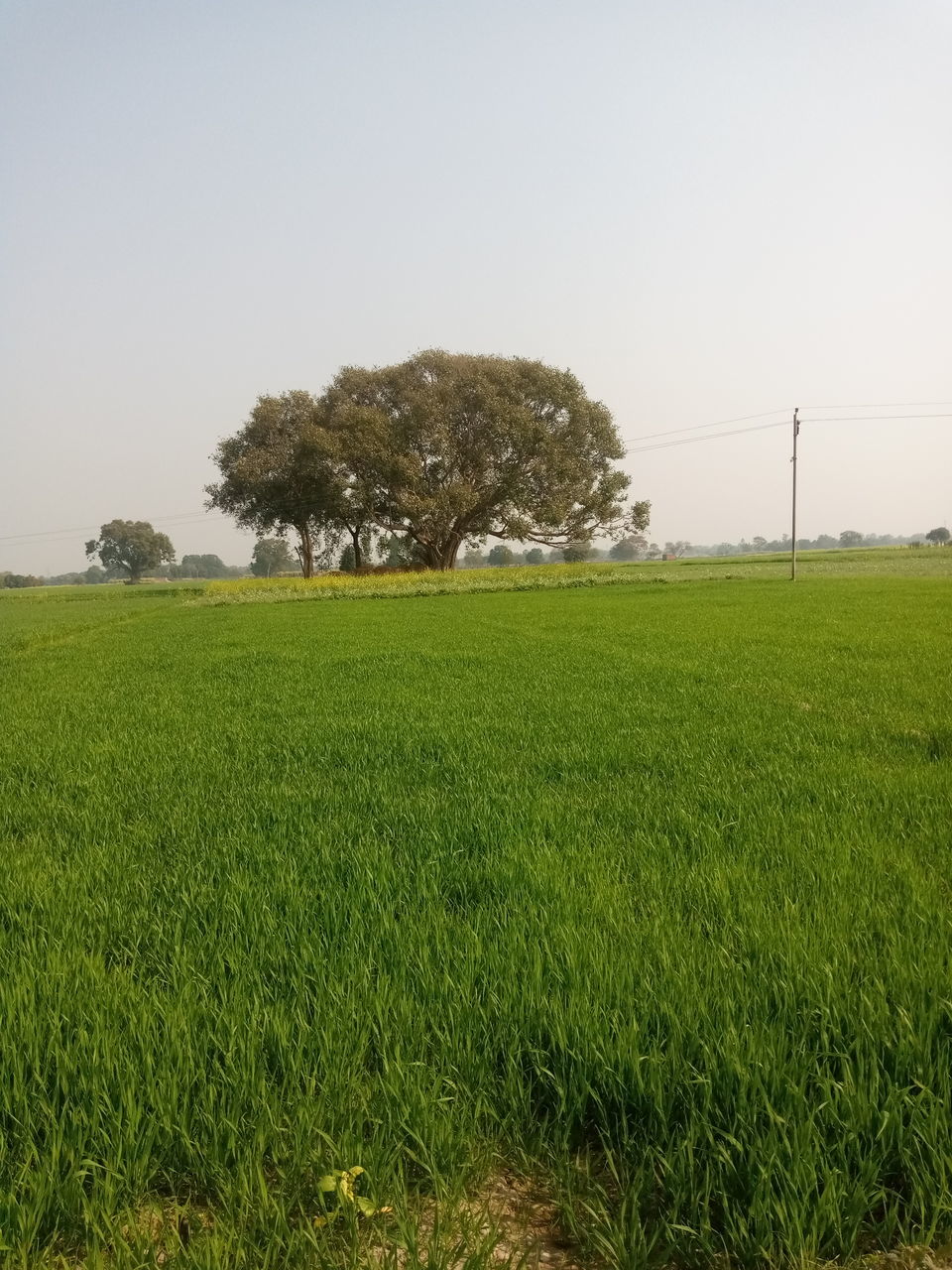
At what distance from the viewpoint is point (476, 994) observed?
2.52 m

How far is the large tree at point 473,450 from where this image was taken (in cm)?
4691

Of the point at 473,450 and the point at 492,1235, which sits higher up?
the point at 473,450

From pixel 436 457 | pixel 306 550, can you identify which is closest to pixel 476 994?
pixel 436 457

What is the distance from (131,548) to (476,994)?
156633 mm

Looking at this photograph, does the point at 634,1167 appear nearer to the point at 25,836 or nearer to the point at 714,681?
the point at 25,836

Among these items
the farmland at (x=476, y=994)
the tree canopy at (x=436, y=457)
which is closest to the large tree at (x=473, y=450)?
the tree canopy at (x=436, y=457)

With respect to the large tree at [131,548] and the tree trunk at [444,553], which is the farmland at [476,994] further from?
the large tree at [131,548]

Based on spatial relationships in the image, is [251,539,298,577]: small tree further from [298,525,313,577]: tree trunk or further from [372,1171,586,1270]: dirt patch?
[372,1171,586,1270]: dirt patch

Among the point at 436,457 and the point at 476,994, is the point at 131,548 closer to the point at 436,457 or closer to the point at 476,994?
the point at 436,457

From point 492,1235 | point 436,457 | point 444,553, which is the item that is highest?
point 436,457

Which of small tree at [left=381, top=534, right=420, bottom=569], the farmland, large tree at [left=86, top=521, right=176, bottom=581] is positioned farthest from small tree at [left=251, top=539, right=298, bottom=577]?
the farmland

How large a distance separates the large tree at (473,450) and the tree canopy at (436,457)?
0.09 metres

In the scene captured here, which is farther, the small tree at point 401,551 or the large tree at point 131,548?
the large tree at point 131,548

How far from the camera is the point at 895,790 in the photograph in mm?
4816
